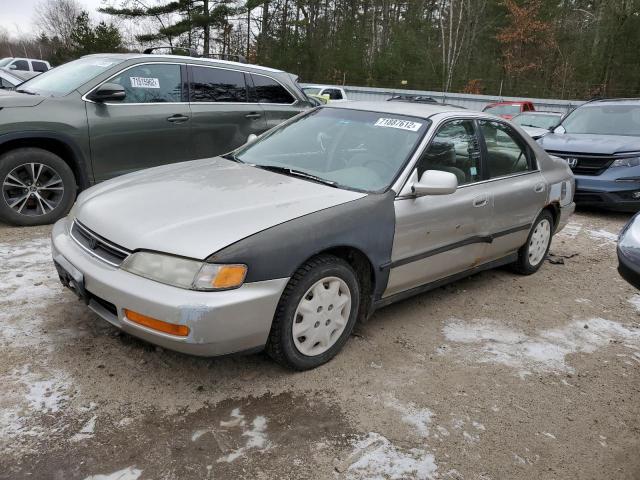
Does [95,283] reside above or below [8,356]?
above

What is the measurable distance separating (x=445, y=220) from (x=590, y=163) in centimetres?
523

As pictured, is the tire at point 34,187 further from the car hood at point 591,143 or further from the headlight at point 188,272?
the car hood at point 591,143

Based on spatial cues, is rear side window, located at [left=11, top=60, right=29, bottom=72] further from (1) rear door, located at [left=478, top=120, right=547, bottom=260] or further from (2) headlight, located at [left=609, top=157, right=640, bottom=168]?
(1) rear door, located at [left=478, top=120, right=547, bottom=260]

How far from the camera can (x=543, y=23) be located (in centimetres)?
2983

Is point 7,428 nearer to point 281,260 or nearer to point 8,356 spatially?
point 8,356

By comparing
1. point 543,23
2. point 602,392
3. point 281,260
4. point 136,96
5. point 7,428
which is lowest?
point 602,392

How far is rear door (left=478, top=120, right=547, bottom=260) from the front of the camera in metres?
4.17

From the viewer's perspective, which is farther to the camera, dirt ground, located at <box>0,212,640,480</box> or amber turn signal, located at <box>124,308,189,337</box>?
amber turn signal, located at <box>124,308,189,337</box>

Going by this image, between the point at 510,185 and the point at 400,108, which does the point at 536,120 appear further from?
the point at 400,108

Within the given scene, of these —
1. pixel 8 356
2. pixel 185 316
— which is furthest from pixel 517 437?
pixel 8 356

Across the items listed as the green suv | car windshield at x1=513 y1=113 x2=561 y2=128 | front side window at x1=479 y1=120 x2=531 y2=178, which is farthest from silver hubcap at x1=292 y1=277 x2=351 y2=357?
car windshield at x1=513 y1=113 x2=561 y2=128

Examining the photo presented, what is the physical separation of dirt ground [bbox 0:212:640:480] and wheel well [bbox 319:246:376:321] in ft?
0.87

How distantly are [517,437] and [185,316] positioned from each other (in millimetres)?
1733

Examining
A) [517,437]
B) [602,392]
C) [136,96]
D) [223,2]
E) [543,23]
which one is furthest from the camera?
[223,2]
